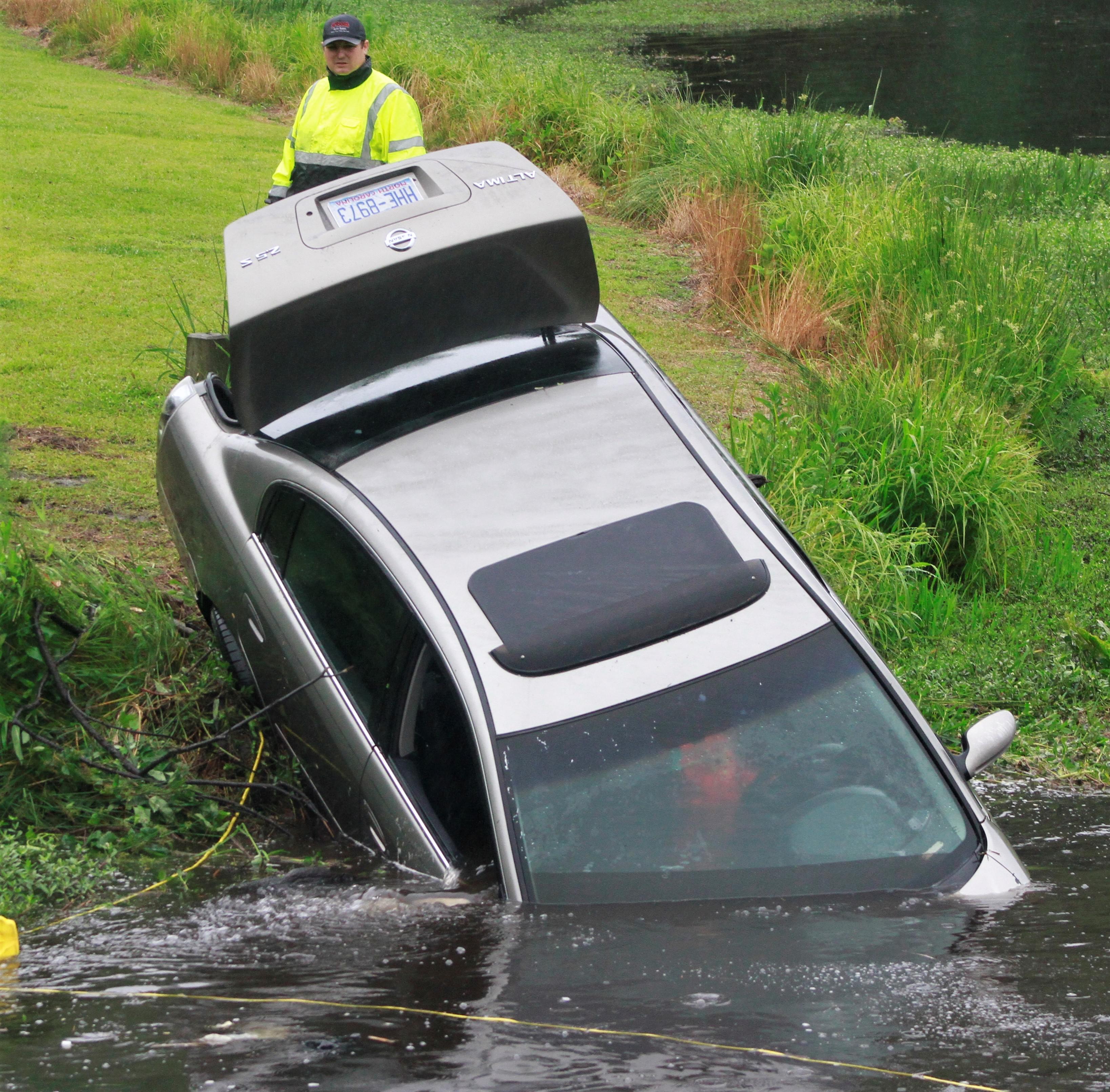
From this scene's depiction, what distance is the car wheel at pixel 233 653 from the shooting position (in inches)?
170

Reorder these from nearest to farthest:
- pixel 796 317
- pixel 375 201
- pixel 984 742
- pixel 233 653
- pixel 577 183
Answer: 1. pixel 984 742
2. pixel 375 201
3. pixel 233 653
4. pixel 796 317
5. pixel 577 183

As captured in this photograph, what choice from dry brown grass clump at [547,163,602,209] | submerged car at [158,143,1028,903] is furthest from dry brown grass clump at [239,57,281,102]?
submerged car at [158,143,1028,903]

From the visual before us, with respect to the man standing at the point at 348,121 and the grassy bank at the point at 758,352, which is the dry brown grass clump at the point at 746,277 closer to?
the grassy bank at the point at 758,352

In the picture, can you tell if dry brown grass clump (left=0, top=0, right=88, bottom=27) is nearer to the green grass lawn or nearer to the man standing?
the green grass lawn

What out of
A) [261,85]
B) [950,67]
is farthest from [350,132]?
[950,67]

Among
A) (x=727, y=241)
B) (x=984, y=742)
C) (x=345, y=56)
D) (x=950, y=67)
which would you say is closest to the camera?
(x=984, y=742)

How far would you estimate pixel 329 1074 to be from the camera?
2244 mm

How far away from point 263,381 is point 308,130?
3.35 metres

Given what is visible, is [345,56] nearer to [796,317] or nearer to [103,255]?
[796,317]

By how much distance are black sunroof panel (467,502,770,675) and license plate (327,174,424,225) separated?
1.44 metres

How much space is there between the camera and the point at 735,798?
3041mm

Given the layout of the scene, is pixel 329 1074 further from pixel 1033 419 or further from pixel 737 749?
pixel 1033 419

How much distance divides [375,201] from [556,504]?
53.5 inches

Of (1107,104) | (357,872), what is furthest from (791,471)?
(1107,104)
